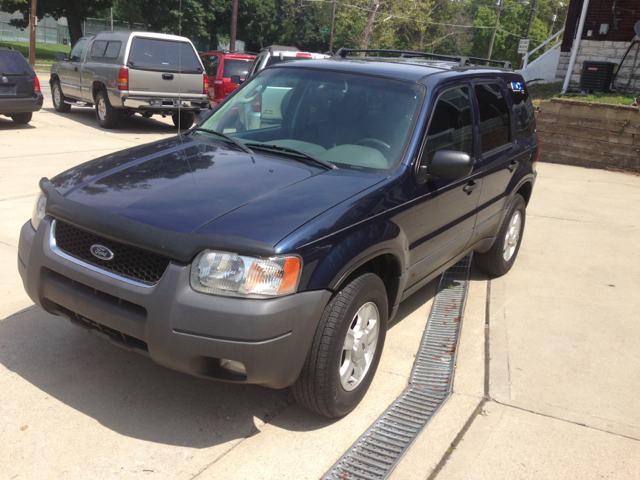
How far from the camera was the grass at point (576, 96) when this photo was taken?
1450 cm

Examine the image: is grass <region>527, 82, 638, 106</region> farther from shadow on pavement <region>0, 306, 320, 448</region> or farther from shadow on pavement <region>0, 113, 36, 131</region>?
shadow on pavement <region>0, 306, 320, 448</region>

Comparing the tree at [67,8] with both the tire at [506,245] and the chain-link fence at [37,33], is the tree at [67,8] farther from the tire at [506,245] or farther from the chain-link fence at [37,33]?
the tire at [506,245]

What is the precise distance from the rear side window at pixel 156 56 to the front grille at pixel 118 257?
10083 millimetres

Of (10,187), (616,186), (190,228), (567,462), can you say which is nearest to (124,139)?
(10,187)

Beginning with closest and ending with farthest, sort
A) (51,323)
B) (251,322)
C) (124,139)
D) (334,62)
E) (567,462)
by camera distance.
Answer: (251,322) < (567,462) < (51,323) < (334,62) < (124,139)

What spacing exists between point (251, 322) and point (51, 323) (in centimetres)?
207

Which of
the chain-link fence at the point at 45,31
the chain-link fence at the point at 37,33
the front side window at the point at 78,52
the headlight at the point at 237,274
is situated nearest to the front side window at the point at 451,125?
the headlight at the point at 237,274

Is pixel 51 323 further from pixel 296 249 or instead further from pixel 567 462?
pixel 567 462

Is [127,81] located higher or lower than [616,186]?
higher

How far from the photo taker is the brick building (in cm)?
1808

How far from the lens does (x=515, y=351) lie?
424cm

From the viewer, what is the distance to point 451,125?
4094mm

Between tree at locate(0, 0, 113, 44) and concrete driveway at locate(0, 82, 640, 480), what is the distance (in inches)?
1516

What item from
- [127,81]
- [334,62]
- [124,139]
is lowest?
[124,139]
